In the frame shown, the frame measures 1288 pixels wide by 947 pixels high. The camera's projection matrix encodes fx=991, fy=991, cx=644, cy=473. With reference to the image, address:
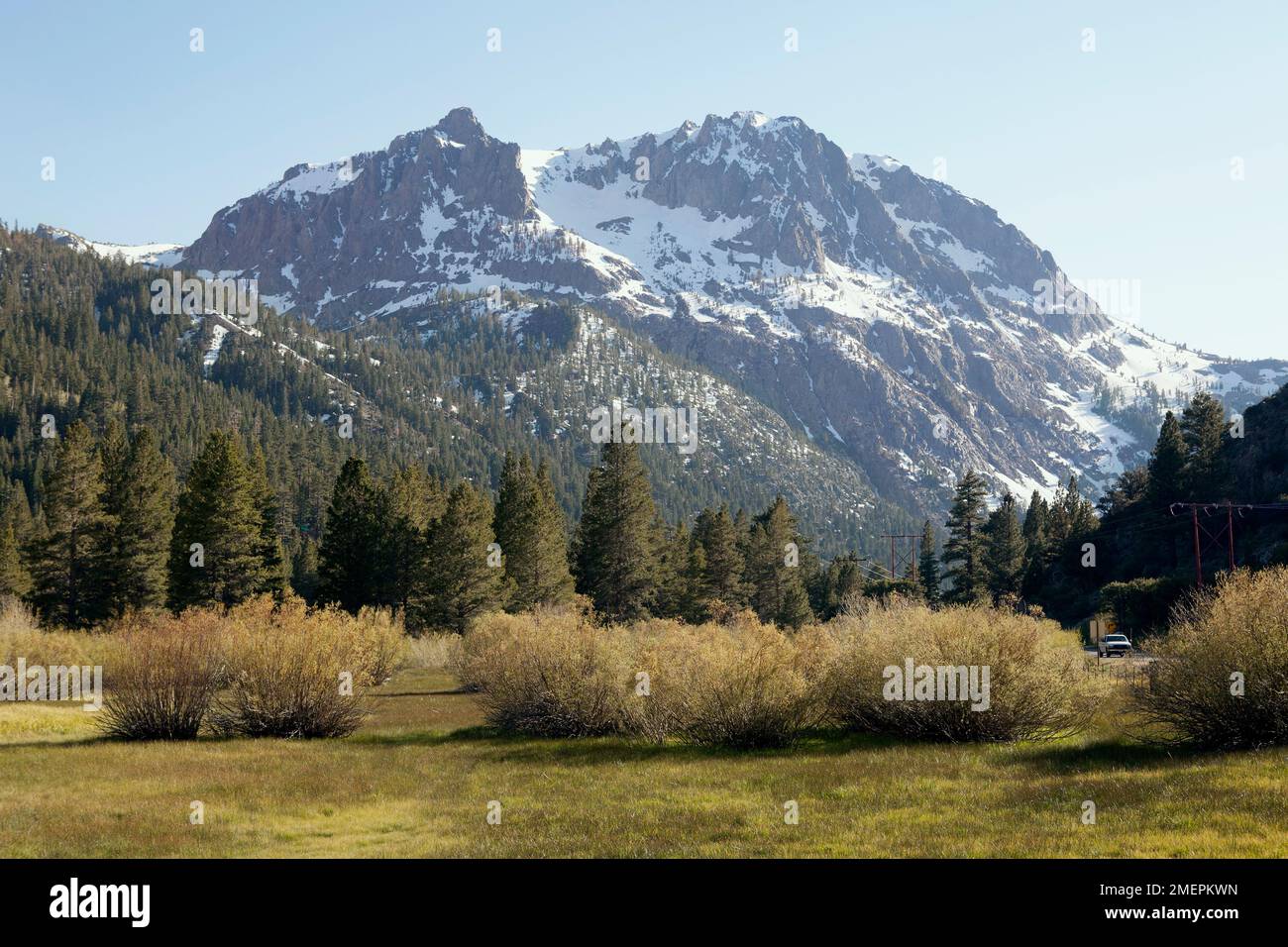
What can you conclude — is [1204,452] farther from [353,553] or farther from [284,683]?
[284,683]

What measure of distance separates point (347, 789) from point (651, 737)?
8.83 metres

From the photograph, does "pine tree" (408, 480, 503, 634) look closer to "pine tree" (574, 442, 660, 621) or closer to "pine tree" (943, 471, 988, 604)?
"pine tree" (574, 442, 660, 621)

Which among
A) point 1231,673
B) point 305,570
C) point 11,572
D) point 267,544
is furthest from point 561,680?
point 305,570

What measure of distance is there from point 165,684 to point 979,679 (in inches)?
867

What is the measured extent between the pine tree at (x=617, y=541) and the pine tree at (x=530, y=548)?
1.97 m

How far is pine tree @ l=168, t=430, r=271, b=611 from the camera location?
5731cm

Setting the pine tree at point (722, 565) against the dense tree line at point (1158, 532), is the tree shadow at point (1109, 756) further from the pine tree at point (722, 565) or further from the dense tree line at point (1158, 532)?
the pine tree at point (722, 565)

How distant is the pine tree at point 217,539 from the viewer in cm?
5731

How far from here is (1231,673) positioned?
765 inches

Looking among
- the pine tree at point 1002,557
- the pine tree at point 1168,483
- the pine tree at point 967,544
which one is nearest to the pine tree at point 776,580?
the pine tree at point 967,544

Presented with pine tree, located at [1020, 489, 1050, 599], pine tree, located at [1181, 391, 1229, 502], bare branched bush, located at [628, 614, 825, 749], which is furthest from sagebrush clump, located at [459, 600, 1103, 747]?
pine tree, located at [1020, 489, 1050, 599]

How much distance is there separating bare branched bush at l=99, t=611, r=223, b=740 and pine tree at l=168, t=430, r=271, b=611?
3005 centimetres
